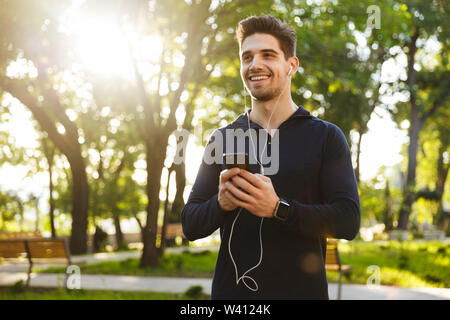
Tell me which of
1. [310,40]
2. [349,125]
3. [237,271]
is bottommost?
[237,271]

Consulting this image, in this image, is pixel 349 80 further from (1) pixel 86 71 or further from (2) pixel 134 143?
(2) pixel 134 143

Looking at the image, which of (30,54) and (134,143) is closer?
(30,54)

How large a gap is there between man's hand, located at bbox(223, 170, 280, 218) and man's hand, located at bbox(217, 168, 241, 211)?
0.04 ft

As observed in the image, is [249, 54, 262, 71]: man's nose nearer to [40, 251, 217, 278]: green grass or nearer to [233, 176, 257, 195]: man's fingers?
[233, 176, 257, 195]: man's fingers

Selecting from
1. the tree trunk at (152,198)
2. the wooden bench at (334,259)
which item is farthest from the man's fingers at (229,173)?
the tree trunk at (152,198)

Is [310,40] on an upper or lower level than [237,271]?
upper

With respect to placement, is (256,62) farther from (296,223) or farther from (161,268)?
(161,268)

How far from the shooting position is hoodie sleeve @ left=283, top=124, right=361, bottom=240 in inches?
76.2

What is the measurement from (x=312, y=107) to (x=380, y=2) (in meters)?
7.97

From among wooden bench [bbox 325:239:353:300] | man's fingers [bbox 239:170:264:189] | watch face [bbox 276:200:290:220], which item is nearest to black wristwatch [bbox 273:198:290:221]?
watch face [bbox 276:200:290:220]

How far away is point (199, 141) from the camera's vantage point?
22.3 metres

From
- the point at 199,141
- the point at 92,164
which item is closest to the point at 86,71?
the point at 199,141
